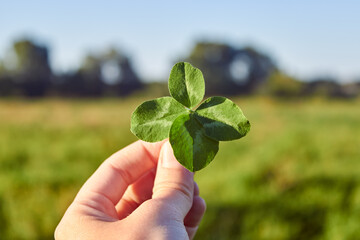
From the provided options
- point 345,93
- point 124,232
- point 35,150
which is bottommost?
point 345,93

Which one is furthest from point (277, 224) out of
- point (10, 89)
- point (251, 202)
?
point (10, 89)

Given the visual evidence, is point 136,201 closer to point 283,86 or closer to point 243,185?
point 243,185

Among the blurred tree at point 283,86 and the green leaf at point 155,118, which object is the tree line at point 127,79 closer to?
the blurred tree at point 283,86

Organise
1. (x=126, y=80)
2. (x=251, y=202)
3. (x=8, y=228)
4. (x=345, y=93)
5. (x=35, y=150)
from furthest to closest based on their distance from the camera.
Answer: (x=126, y=80)
(x=345, y=93)
(x=35, y=150)
(x=251, y=202)
(x=8, y=228)

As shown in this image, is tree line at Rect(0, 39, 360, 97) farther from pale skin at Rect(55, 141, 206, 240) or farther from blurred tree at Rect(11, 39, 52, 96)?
pale skin at Rect(55, 141, 206, 240)

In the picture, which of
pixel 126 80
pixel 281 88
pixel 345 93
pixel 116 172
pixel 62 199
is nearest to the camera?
pixel 116 172

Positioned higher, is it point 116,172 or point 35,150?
point 116,172

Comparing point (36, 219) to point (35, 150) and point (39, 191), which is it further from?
point (35, 150)

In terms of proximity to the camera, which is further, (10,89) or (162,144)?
(10,89)
